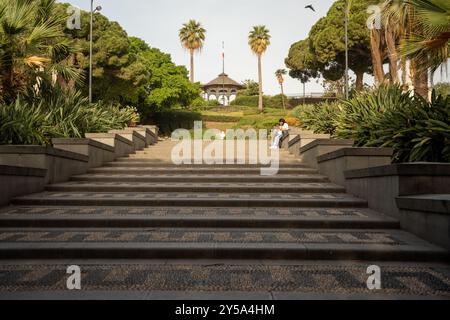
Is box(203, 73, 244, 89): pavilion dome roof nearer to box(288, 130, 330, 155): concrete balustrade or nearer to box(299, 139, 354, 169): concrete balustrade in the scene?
box(288, 130, 330, 155): concrete balustrade

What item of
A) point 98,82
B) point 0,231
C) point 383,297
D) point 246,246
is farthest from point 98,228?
point 98,82

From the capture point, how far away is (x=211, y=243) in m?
5.11

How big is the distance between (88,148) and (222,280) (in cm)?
732

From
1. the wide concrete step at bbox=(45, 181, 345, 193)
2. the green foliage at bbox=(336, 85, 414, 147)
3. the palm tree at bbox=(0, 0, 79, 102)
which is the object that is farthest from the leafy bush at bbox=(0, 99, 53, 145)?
A: the green foliage at bbox=(336, 85, 414, 147)

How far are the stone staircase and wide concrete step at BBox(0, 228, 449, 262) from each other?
0.01m

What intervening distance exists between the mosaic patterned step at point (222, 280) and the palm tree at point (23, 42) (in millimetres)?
7602

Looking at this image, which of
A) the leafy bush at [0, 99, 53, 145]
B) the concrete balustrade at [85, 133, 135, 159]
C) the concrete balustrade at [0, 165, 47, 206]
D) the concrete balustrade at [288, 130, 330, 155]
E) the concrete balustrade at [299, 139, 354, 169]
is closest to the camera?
the concrete balustrade at [0, 165, 47, 206]

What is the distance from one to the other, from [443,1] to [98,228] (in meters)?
8.41

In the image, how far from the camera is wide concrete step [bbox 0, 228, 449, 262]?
484cm

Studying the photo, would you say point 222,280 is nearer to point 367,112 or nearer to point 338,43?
point 367,112

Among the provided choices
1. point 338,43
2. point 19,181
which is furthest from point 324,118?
point 338,43

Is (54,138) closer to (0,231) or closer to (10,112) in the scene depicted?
(10,112)

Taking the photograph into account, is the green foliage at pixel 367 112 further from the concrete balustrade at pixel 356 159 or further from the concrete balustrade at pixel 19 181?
the concrete balustrade at pixel 19 181

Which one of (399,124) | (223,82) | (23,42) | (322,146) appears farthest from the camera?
(223,82)
